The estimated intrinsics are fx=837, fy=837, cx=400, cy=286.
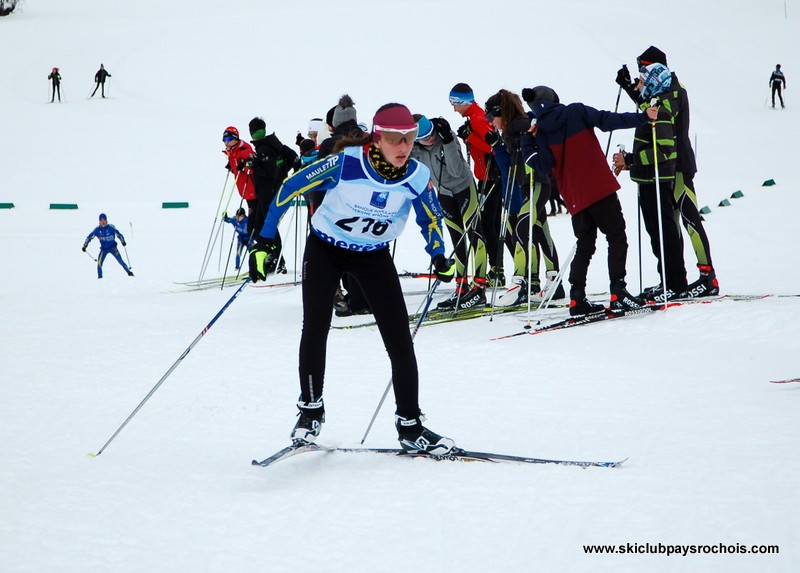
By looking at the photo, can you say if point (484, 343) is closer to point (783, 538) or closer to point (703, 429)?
point (703, 429)

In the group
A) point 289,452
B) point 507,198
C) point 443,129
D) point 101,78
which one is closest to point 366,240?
point 289,452

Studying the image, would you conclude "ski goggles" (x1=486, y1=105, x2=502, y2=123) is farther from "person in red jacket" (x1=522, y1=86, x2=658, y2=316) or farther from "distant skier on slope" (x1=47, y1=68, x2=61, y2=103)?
"distant skier on slope" (x1=47, y1=68, x2=61, y2=103)

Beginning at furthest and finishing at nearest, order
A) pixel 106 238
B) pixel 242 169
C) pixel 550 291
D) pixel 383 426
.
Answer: pixel 106 238 < pixel 242 169 < pixel 550 291 < pixel 383 426

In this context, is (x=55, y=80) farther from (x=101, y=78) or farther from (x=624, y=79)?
(x=624, y=79)

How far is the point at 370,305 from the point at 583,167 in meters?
2.99

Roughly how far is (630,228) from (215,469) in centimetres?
1120

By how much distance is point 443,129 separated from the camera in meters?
7.86

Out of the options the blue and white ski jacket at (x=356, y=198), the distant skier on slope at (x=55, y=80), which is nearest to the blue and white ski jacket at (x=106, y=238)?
the blue and white ski jacket at (x=356, y=198)

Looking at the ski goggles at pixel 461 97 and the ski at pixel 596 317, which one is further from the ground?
the ski goggles at pixel 461 97

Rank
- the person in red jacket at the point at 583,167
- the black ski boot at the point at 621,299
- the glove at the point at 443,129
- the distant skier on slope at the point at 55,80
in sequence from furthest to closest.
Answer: the distant skier on slope at the point at 55,80 < the glove at the point at 443,129 < the black ski boot at the point at 621,299 < the person in red jacket at the point at 583,167

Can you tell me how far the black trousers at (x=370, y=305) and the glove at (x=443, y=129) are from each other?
395cm

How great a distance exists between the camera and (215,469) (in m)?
4.05

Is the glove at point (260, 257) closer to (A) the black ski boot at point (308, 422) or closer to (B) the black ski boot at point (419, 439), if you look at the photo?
(A) the black ski boot at point (308, 422)

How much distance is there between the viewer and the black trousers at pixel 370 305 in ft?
13.2
